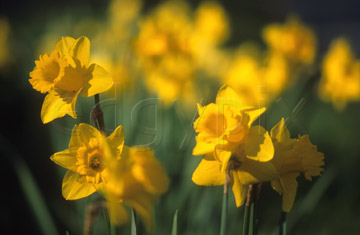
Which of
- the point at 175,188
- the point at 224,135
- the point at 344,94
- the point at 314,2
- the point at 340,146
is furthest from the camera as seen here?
the point at 314,2

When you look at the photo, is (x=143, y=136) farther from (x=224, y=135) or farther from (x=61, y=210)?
(x=224, y=135)

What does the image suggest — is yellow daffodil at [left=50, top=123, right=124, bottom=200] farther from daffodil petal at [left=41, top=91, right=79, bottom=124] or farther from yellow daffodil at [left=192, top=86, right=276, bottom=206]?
yellow daffodil at [left=192, top=86, right=276, bottom=206]

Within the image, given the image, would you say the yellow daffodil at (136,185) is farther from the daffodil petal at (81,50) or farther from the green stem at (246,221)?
the daffodil petal at (81,50)

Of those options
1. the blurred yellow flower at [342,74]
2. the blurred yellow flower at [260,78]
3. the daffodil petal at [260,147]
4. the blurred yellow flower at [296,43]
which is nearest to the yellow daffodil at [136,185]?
the daffodil petal at [260,147]

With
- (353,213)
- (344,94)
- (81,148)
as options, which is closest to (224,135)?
(81,148)

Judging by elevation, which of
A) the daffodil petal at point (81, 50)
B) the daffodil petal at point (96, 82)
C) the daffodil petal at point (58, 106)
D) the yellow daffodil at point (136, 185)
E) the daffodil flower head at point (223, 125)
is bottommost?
the yellow daffodil at point (136, 185)

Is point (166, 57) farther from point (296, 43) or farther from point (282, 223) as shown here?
point (282, 223)

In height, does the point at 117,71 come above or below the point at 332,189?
above

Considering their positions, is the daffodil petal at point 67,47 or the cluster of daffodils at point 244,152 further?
the daffodil petal at point 67,47
